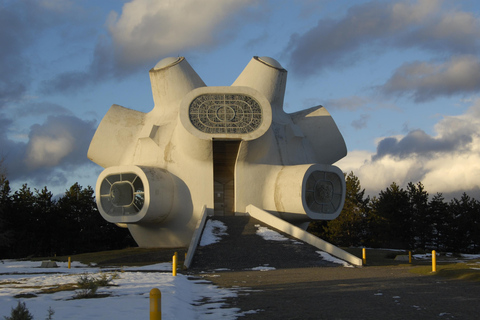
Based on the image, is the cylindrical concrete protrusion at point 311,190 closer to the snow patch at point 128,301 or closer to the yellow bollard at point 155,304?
the snow patch at point 128,301

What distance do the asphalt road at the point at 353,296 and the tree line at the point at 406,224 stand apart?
97.7ft

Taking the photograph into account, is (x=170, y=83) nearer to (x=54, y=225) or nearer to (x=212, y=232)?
(x=212, y=232)

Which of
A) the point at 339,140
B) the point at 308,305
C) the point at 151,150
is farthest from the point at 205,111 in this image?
the point at 308,305

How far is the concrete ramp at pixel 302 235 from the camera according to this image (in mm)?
18703

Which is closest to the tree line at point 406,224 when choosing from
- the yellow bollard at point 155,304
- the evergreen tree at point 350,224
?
the evergreen tree at point 350,224

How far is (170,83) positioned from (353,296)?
20588mm

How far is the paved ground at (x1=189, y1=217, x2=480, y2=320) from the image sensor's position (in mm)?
7781

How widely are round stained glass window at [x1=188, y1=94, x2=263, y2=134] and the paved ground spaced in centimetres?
786

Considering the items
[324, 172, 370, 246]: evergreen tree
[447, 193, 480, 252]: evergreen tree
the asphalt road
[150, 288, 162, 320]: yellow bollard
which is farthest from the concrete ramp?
[447, 193, 480, 252]: evergreen tree

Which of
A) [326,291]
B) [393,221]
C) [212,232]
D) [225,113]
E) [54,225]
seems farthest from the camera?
[393,221]

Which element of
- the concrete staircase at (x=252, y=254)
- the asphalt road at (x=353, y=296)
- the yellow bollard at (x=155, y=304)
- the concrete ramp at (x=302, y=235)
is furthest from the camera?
the concrete ramp at (x=302, y=235)

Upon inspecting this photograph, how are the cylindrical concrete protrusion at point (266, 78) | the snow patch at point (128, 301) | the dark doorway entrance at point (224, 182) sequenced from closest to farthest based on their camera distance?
the snow patch at point (128, 301), the dark doorway entrance at point (224, 182), the cylindrical concrete protrusion at point (266, 78)

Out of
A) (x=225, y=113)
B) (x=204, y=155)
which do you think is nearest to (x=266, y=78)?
(x=225, y=113)

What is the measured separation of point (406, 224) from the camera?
141ft
